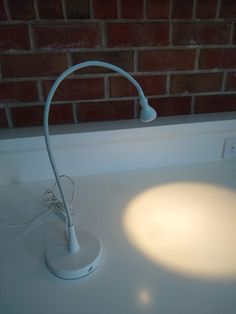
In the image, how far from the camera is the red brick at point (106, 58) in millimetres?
1029

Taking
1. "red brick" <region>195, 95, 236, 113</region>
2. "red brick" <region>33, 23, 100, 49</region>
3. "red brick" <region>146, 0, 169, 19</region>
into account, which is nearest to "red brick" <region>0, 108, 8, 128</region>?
"red brick" <region>33, 23, 100, 49</region>

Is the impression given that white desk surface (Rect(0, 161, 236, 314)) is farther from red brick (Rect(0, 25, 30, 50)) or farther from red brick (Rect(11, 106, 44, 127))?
red brick (Rect(0, 25, 30, 50))

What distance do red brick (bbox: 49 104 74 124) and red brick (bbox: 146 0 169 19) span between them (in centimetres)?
43

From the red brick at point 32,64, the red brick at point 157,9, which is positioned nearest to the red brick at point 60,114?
the red brick at point 32,64

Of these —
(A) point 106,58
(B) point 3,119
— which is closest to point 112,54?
(A) point 106,58

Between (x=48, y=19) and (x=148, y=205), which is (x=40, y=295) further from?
(x=48, y=19)

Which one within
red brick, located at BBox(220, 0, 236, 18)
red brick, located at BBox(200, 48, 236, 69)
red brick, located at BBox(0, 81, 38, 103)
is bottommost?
red brick, located at BBox(0, 81, 38, 103)

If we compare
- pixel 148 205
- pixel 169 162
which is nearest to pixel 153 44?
pixel 169 162

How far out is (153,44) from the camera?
1.06 metres

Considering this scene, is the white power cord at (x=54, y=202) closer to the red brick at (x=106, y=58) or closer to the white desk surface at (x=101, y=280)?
the white desk surface at (x=101, y=280)

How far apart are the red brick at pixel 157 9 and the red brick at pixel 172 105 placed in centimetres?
30

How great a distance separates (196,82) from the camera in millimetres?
1158

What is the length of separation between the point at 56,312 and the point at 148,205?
0.43 meters

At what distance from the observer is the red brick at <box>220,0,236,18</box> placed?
1.05 m
